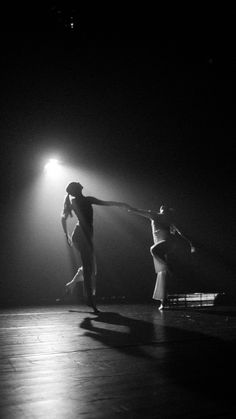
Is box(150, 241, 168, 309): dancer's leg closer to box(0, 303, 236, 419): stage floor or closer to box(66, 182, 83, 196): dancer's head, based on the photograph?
box(66, 182, 83, 196): dancer's head

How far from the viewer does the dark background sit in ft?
24.6

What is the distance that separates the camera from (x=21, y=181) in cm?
830

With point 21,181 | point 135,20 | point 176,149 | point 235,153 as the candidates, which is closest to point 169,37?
point 135,20

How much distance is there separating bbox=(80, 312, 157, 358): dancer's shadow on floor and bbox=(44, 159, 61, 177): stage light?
4938mm

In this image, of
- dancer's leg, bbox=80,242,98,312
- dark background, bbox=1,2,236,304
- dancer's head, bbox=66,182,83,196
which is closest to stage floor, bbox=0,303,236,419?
dancer's leg, bbox=80,242,98,312

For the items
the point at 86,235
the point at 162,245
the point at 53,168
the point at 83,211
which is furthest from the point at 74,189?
the point at 53,168

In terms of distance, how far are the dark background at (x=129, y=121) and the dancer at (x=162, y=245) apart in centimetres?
289

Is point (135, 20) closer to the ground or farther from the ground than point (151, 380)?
farther from the ground

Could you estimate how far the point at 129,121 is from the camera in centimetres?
902

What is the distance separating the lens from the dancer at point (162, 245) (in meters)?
5.97

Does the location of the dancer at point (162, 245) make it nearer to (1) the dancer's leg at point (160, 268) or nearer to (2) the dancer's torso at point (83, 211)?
(1) the dancer's leg at point (160, 268)

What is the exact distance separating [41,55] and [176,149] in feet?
14.5

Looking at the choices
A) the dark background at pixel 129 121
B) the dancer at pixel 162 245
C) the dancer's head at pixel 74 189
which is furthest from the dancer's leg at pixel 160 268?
the dark background at pixel 129 121

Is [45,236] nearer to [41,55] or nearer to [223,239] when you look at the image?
[41,55]
